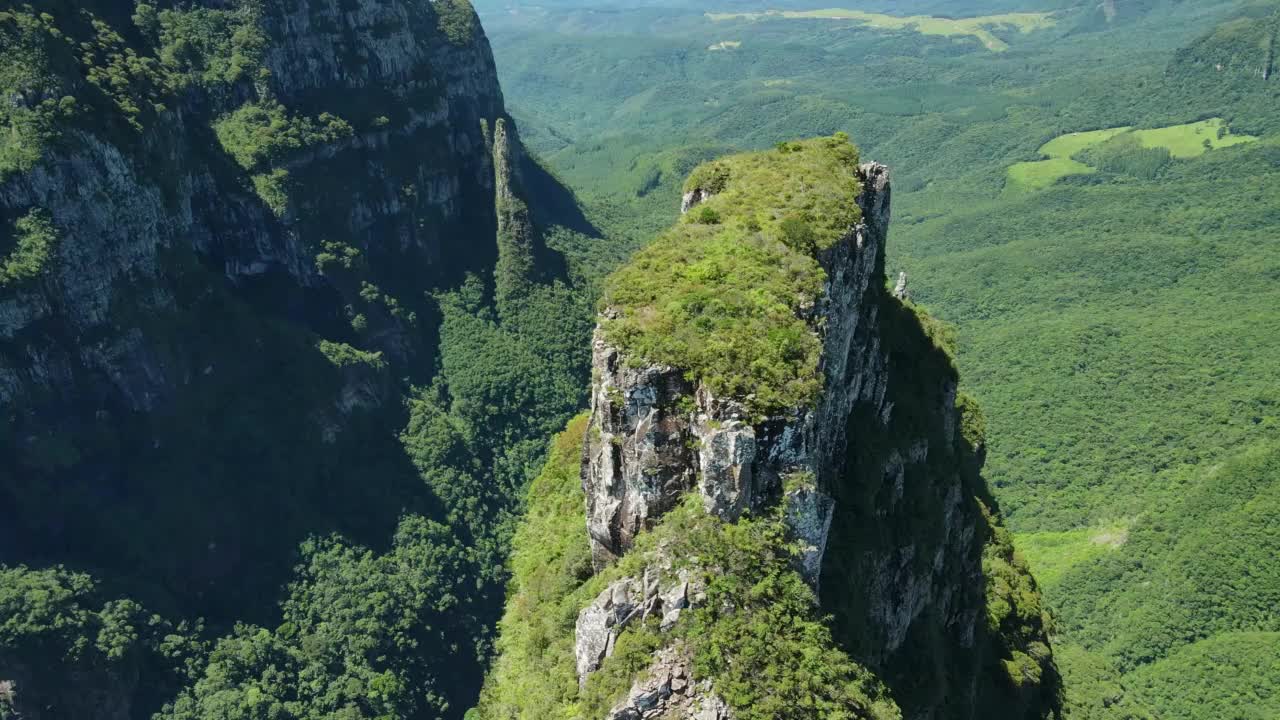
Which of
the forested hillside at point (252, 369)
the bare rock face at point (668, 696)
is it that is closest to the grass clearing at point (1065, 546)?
the forested hillside at point (252, 369)

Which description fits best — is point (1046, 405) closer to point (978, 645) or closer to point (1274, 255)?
point (1274, 255)

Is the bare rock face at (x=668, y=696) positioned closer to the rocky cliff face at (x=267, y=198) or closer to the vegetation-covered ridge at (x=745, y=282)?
the vegetation-covered ridge at (x=745, y=282)

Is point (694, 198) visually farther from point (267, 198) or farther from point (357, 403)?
point (267, 198)

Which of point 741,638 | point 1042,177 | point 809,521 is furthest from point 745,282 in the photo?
point 1042,177

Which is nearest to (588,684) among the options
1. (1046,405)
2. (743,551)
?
(743,551)

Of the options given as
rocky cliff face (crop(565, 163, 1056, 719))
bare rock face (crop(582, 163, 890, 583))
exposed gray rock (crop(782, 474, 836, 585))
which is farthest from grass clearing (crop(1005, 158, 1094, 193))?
exposed gray rock (crop(782, 474, 836, 585))

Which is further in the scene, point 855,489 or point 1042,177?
point 1042,177
